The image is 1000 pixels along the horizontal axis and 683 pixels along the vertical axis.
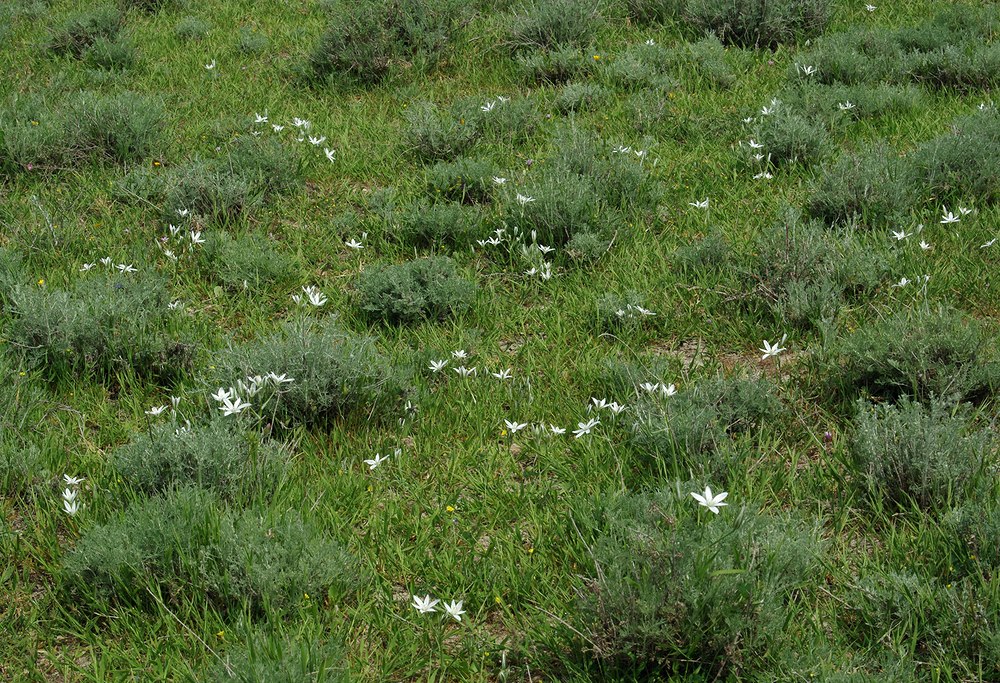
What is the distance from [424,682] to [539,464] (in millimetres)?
1109

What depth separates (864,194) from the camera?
17.4 ft

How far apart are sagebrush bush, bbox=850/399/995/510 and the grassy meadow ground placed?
0.02 m

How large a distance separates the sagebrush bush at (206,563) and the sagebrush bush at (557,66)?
5.21 m

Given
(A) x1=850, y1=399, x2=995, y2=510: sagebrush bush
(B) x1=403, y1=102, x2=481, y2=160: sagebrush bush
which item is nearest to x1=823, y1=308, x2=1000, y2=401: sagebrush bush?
(A) x1=850, y1=399, x2=995, y2=510: sagebrush bush

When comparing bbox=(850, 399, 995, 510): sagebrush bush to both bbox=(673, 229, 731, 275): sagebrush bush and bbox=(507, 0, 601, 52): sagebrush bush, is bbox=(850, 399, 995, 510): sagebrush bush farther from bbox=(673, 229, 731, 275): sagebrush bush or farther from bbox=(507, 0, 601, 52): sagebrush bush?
bbox=(507, 0, 601, 52): sagebrush bush

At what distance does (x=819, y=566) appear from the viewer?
3219 millimetres

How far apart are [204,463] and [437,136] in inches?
139

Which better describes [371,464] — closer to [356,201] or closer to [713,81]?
[356,201]

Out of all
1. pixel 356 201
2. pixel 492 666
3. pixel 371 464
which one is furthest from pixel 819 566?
pixel 356 201

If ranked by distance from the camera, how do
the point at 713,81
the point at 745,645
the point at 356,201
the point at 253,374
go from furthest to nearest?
the point at 713,81 < the point at 356,201 < the point at 253,374 < the point at 745,645

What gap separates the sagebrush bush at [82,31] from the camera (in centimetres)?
857

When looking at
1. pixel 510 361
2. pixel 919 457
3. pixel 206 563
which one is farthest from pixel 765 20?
pixel 206 563

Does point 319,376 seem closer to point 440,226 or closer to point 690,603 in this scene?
point 440,226

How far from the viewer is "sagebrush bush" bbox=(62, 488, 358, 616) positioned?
3.23m
